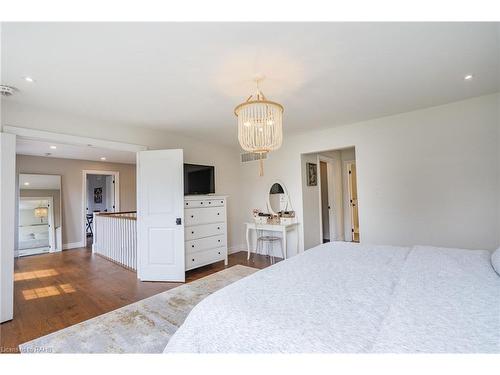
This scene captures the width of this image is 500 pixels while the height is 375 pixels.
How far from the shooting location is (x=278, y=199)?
4.42m

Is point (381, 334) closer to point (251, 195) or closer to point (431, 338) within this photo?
point (431, 338)

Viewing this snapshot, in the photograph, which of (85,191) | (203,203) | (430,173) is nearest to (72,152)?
(85,191)

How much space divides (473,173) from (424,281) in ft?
7.55

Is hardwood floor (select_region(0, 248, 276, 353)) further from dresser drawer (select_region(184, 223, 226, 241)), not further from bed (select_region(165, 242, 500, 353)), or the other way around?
bed (select_region(165, 242, 500, 353))

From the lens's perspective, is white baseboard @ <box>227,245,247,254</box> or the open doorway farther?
the open doorway

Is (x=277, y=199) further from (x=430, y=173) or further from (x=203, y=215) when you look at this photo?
(x=430, y=173)

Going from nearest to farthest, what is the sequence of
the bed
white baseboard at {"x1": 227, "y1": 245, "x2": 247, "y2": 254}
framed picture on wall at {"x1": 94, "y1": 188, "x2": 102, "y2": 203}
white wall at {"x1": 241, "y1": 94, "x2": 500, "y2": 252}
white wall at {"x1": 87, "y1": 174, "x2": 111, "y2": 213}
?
the bed → white wall at {"x1": 241, "y1": 94, "x2": 500, "y2": 252} → white baseboard at {"x1": 227, "y1": 245, "x2": 247, "y2": 254} → white wall at {"x1": 87, "y1": 174, "x2": 111, "y2": 213} → framed picture on wall at {"x1": 94, "y1": 188, "x2": 102, "y2": 203}

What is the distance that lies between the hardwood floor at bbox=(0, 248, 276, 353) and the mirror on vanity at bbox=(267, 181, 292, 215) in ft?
3.06

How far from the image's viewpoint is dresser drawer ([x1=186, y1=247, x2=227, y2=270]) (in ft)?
11.4

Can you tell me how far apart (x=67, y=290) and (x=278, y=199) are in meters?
3.39

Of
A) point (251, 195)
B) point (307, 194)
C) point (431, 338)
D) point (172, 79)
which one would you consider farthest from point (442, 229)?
point (172, 79)

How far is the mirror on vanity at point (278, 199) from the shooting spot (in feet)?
14.0

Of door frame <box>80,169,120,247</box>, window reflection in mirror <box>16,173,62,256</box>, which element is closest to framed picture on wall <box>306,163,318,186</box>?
door frame <box>80,169,120,247</box>

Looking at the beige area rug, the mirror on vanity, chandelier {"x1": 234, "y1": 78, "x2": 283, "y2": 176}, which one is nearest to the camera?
the beige area rug
